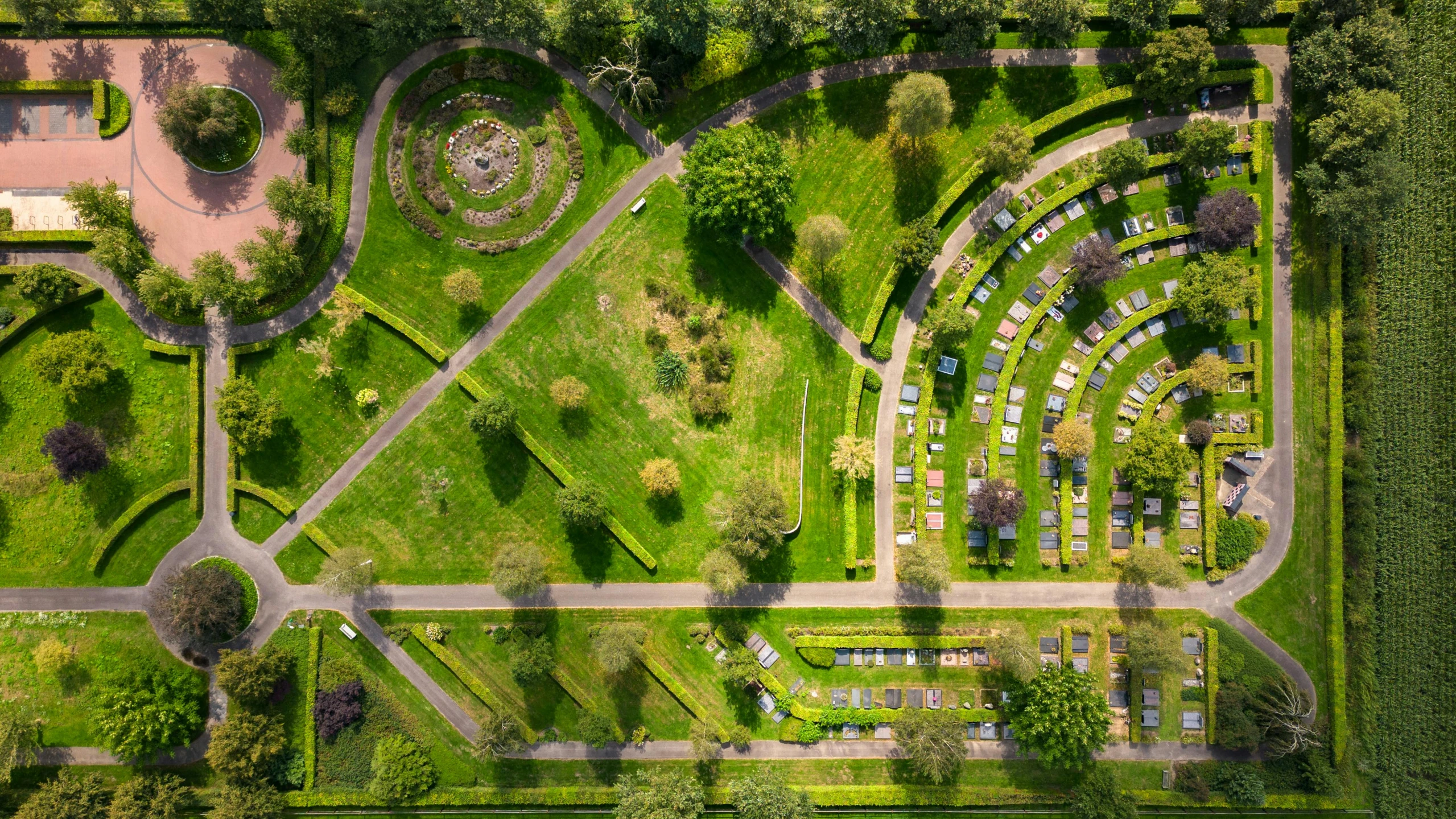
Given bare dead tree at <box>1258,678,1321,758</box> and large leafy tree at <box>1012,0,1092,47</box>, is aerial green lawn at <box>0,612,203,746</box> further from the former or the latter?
bare dead tree at <box>1258,678,1321,758</box>

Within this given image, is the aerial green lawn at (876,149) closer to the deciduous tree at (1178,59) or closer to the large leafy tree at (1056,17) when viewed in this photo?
the deciduous tree at (1178,59)

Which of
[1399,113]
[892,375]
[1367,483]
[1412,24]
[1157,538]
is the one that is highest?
[1412,24]

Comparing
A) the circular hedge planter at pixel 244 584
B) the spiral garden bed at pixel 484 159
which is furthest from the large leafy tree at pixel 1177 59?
the circular hedge planter at pixel 244 584

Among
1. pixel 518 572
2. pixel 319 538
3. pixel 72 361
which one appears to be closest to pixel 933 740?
pixel 518 572

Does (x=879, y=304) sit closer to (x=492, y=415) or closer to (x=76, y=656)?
(x=492, y=415)

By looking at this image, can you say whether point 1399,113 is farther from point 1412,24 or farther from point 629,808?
point 629,808

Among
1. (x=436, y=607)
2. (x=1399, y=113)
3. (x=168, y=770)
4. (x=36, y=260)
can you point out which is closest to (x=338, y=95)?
(x=36, y=260)
